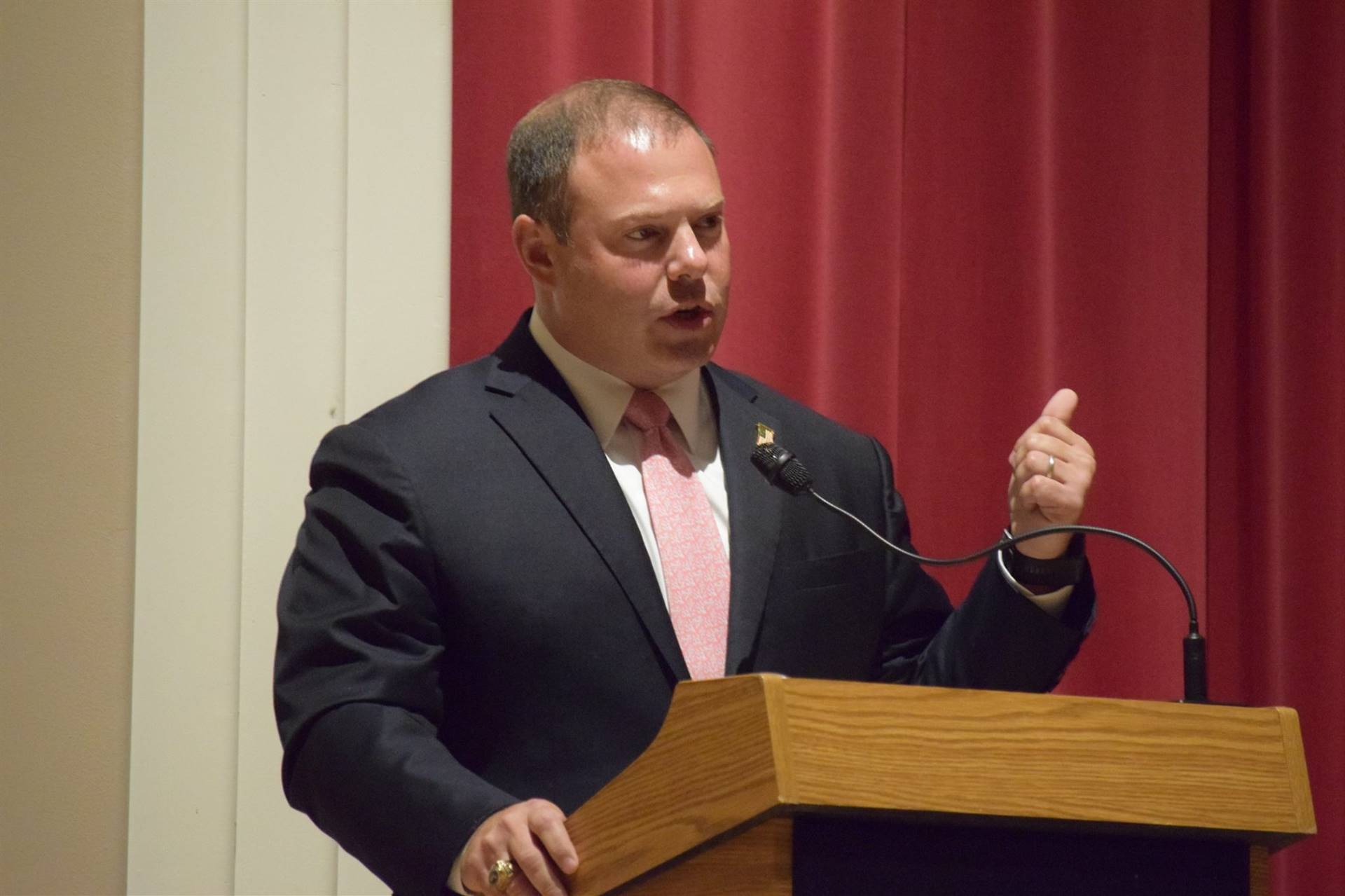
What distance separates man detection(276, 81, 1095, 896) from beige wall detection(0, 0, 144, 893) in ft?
2.28

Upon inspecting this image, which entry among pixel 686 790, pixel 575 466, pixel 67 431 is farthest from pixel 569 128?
pixel 686 790

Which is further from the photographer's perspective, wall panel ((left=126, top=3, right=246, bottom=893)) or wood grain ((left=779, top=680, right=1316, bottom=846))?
wall panel ((left=126, top=3, right=246, bottom=893))

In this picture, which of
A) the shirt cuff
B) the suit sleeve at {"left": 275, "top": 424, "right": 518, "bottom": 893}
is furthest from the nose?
the shirt cuff

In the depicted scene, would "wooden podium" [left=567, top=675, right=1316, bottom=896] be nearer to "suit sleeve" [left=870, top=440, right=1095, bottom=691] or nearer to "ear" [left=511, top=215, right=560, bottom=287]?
"suit sleeve" [left=870, top=440, right=1095, bottom=691]

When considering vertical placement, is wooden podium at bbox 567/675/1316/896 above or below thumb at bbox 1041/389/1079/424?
below

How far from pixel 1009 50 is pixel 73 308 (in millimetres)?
1614

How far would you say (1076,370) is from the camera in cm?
280

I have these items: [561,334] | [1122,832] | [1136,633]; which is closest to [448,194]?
[561,334]

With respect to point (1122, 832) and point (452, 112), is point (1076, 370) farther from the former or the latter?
point (1122, 832)

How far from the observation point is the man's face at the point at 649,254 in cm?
198

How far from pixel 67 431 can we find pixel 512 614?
100 centimetres

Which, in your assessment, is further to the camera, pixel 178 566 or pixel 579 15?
pixel 579 15

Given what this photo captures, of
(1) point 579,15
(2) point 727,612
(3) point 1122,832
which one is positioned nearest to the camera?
(3) point 1122,832

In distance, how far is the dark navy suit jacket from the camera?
172 cm
